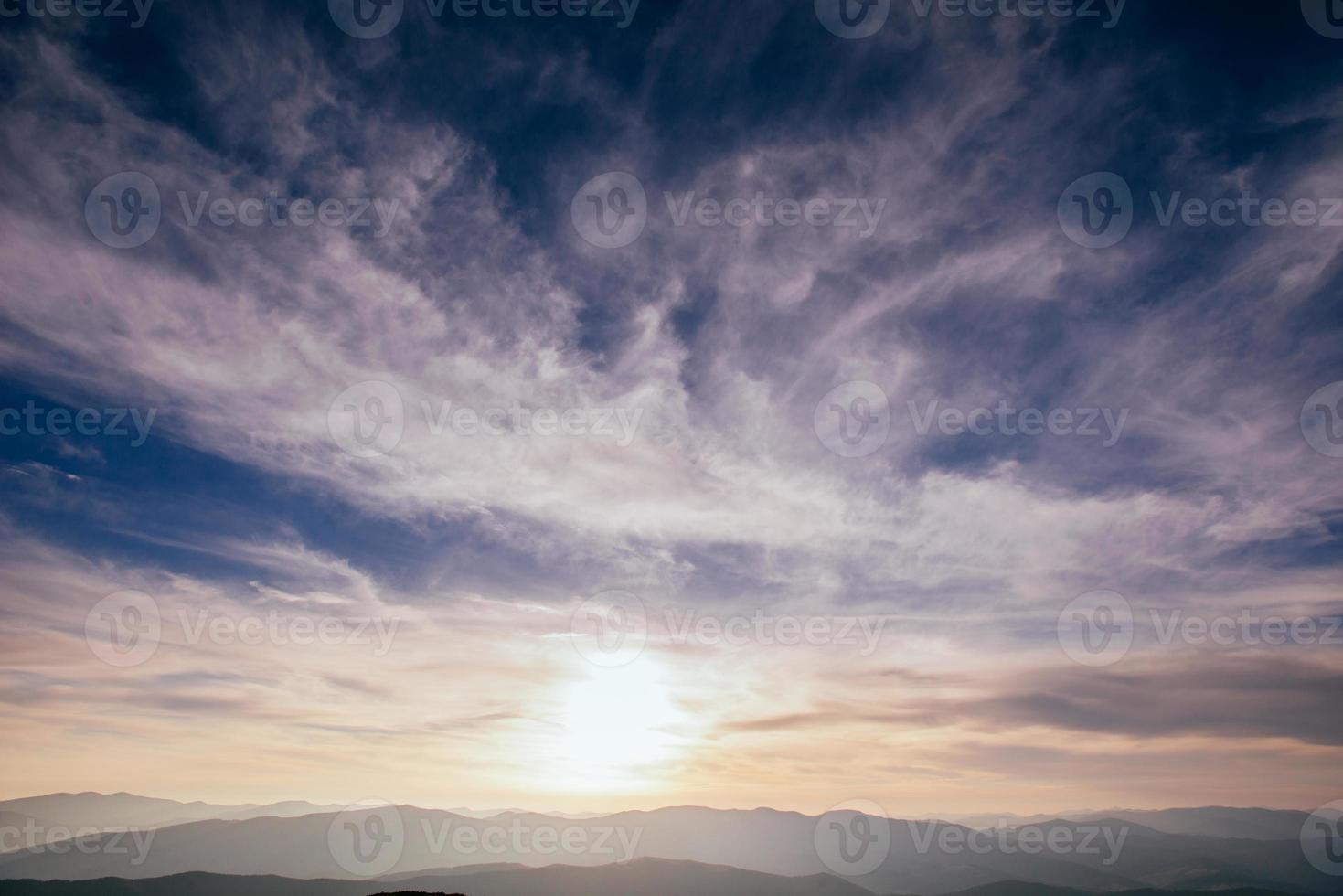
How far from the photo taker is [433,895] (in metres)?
80.2
